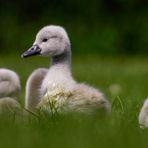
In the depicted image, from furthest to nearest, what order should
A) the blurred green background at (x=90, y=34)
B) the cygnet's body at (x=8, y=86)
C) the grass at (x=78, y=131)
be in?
the blurred green background at (x=90, y=34) → the cygnet's body at (x=8, y=86) → the grass at (x=78, y=131)

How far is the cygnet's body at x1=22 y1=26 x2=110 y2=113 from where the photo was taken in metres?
4.42

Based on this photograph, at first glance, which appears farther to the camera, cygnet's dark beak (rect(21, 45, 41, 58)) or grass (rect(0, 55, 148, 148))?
cygnet's dark beak (rect(21, 45, 41, 58))

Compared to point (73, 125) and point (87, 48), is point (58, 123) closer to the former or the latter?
point (73, 125)

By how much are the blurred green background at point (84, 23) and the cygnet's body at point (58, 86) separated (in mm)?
10578

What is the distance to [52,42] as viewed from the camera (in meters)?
5.12

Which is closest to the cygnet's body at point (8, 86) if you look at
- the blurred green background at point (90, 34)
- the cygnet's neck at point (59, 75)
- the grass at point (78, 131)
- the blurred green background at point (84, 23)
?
the cygnet's neck at point (59, 75)

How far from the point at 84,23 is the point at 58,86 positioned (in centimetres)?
1209

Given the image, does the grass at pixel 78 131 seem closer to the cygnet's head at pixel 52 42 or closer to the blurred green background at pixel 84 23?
the cygnet's head at pixel 52 42

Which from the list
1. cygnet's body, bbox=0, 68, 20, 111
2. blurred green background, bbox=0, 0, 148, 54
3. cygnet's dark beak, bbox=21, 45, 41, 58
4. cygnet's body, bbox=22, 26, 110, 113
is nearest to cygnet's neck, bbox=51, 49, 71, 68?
cygnet's body, bbox=22, 26, 110, 113

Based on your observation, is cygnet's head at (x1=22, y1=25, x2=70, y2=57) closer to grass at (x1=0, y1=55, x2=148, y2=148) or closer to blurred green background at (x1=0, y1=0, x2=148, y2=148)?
grass at (x1=0, y1=55, x2=148, y2=148)

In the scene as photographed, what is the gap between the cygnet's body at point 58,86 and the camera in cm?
442

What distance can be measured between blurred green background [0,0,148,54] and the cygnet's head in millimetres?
10533

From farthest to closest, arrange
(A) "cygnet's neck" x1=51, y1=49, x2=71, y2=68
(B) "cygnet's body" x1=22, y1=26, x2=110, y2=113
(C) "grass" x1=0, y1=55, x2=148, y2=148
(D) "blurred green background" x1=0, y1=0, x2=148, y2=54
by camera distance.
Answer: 1. (D) "blurred green background" x1=0, y1=0, x2=148, y2=54
2. (A) "cygnet's neck" x1=51, y1=49, x2=71, y2=68
3. (B) "cygnet's body" x1=22, y1=26, x2=110, y2=113
4. (C) "grass" x1=0, y1=55, x2=148, y2=148

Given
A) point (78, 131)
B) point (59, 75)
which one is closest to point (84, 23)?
point (59, 75)
